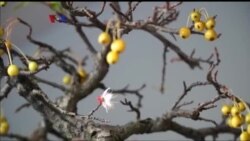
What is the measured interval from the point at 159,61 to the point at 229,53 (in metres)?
0.28

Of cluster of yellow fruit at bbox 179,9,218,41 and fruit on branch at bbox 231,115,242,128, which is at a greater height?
cluster of yellow fruit at bbox 179,9,218,41

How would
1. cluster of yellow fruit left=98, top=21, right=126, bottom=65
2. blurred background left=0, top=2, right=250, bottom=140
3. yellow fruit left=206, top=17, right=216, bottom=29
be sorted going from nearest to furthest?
1. cluster of yellow fruit left=98, top=21, right=126, bottom=65
2. yellow fruit left=206, top=17, right=216, bottom=29
3. blurred background left=0, top=2, right=250, bottom=140

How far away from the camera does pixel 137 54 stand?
118cm

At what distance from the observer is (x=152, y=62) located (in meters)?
1.18

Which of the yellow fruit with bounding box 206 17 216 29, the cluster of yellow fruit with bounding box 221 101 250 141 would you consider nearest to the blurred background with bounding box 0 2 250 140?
the cluster of yellow fruit with bounding box 221 101 250 141

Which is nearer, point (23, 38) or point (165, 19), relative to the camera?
point (165, 19)

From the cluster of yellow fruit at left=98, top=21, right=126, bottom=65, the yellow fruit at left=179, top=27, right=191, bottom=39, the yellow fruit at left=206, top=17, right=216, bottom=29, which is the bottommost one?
the cluster of yellow fruit at left=98, top=21, right=126, bottom=65

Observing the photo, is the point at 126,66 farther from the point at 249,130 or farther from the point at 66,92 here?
the point at 249,130

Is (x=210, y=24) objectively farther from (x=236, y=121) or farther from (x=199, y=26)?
(x=236, y=121)

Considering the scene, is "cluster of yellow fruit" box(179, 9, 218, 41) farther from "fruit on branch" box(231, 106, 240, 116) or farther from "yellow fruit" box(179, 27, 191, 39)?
"fruit on branch" box(231, 106, 240, 116)

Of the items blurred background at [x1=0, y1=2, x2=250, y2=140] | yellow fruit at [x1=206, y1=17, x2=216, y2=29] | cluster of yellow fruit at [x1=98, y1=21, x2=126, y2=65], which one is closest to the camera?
cluster of yellow fruit at [x1=98, y1=21, x2=126, y2=65]

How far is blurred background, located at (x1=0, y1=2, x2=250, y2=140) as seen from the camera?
3.06ft

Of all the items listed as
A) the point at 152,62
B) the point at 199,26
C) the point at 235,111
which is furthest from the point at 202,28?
the point at 152,62

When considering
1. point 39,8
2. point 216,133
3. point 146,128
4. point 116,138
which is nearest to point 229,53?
point 216,133
